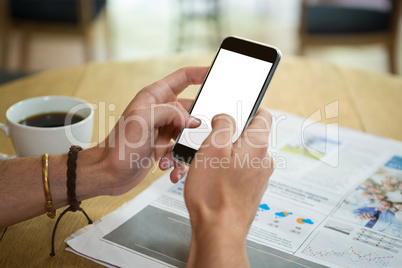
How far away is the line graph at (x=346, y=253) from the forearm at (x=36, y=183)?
11.8 inches

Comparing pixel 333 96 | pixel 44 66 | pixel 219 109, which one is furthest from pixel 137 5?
pixel 219 109

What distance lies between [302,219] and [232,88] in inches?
8.6

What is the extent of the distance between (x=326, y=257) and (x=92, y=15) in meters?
2.11

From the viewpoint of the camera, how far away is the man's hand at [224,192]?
497 mm

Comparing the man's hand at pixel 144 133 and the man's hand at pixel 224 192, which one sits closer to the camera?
the man's hand at pixel 224 192

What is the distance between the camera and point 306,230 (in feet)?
2.11

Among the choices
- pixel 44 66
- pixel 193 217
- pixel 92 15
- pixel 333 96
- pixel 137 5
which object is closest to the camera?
pixel 193 217

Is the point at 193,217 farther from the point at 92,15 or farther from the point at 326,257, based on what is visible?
the point at 92,15

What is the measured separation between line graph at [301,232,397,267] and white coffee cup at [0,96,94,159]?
382 mm

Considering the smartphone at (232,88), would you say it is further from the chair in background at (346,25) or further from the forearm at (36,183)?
the chair in background at (346,25)

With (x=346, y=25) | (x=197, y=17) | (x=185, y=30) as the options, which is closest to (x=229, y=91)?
(x=346, y=25)

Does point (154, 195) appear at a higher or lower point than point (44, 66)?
higher

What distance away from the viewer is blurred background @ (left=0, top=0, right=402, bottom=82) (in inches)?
78.3

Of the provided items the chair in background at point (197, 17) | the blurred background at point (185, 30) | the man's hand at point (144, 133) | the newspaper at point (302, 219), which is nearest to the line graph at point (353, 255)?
the newspaper at point (302, 219)
